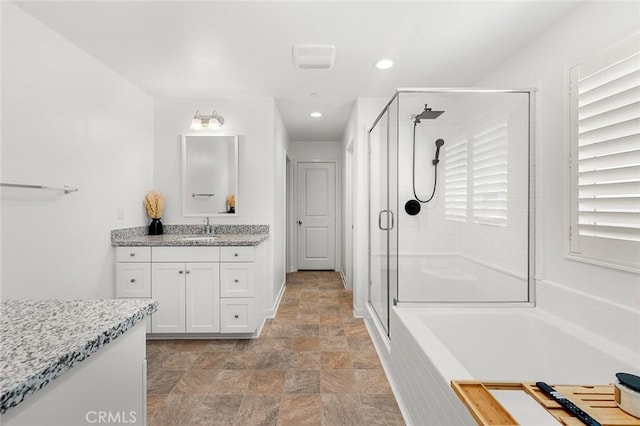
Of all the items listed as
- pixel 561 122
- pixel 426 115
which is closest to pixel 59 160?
pixel 426 115

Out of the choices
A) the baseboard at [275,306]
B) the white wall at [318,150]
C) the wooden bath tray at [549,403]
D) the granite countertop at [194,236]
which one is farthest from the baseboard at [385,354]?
the white wall at [318,150]

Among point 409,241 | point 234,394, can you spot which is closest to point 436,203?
point 409,241

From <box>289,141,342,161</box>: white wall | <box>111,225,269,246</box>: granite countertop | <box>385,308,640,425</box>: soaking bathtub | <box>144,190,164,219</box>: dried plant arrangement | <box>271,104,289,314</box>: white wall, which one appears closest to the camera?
<box>385,308,640,425</box>: soaking bathtub

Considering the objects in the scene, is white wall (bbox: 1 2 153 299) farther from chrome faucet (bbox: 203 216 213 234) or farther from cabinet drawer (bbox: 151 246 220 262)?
chrome faucet (bbox: 203 216 213 234)

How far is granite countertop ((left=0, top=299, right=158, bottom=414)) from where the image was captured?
56 centimetres

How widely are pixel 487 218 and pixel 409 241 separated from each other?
1.83ft

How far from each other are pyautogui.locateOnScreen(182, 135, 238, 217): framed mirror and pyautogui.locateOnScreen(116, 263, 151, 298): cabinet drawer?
800 millimetres

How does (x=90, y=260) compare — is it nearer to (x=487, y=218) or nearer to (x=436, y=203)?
(x=436, y=203)

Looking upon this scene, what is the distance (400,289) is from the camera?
7.32 ft

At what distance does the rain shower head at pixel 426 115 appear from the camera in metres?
2.27

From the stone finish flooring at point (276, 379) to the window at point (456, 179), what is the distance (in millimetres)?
1277

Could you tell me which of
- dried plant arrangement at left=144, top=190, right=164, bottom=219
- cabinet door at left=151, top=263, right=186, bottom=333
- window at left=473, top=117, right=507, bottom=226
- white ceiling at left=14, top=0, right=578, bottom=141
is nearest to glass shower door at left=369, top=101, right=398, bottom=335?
white ceiling at left=14, top=0, right=578, bottom=141

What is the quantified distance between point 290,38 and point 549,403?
91.8 inches

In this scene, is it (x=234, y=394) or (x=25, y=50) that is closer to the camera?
(x=25, y=50)
